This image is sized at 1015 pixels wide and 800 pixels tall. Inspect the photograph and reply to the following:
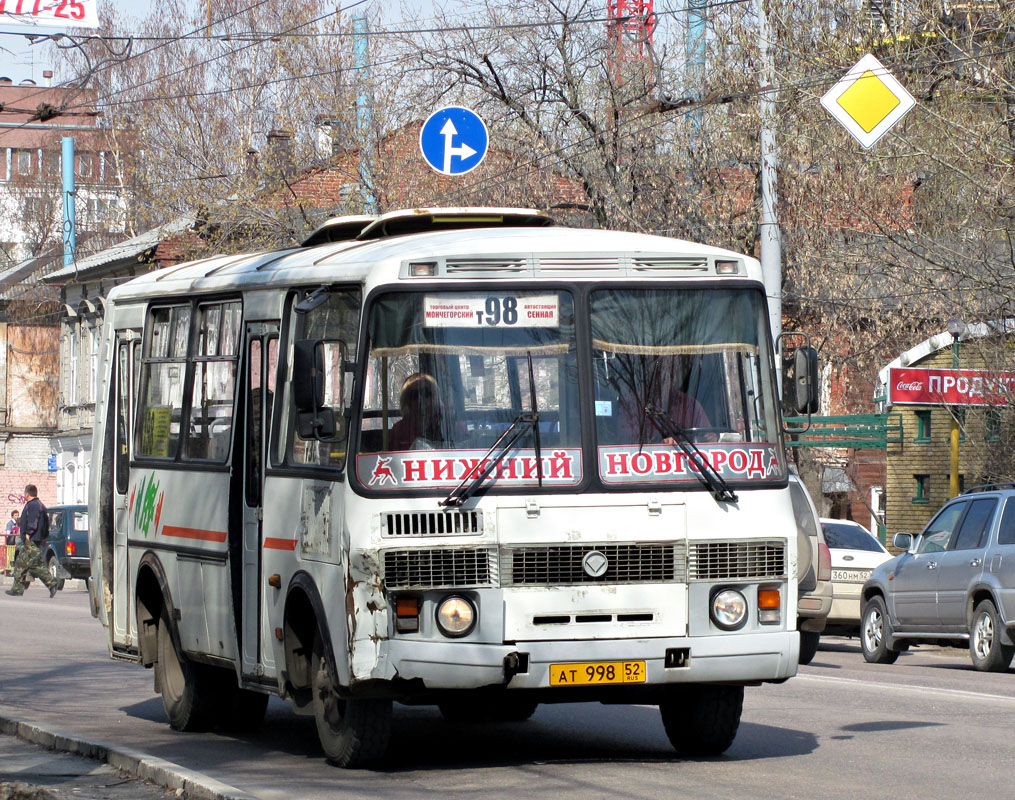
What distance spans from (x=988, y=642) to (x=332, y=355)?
10.5 metres

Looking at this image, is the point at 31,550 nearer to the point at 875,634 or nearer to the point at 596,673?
the point at 875,634

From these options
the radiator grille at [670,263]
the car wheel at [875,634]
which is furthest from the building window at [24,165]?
the radiator grille at [670,263]

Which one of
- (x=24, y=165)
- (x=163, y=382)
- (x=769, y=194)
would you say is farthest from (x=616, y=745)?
(x=24, y=165)

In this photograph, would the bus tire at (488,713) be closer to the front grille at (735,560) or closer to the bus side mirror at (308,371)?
the front grille at (735,560)

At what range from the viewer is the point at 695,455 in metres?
9.69

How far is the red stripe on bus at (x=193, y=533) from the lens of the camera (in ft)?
36.7

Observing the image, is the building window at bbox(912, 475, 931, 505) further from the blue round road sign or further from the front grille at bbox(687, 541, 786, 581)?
the front grille at bbox(687, 541, 786, 581)

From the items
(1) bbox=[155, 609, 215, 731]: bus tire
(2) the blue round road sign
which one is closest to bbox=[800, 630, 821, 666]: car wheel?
(2) the blue round road sign

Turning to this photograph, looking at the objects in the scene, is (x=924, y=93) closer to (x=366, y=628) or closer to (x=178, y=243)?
(x=366, y=628)

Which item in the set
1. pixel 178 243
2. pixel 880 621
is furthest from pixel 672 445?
pixel 178 243

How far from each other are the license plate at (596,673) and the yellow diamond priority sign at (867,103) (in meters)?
12.2

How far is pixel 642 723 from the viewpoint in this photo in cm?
1244

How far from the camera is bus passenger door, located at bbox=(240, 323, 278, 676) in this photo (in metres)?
10.7

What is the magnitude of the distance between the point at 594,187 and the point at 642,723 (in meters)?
21.5
